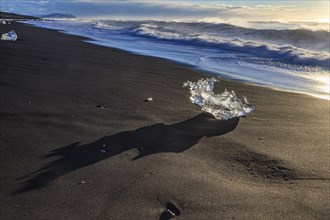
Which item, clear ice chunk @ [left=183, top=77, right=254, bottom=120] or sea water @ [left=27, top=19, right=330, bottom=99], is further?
sea water @ [left=27, top=19, right=330, bottom=99]

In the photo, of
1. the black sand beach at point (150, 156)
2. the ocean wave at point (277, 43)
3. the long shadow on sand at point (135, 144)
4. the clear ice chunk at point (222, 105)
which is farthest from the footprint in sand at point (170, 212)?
the ocean wave at point (277, 43)

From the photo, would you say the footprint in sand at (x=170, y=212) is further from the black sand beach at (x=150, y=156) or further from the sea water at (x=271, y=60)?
the sea water at (x=271, y=60)

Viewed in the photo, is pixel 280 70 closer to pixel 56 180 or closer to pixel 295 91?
pixel 295 91

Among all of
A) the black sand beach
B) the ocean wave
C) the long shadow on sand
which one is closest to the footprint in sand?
the black sand beach

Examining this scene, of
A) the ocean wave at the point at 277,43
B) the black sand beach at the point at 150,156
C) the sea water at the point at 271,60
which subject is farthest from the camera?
the ocean wave at the point at 277,43

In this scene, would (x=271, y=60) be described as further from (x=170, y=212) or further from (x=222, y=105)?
(x=170, y=212)

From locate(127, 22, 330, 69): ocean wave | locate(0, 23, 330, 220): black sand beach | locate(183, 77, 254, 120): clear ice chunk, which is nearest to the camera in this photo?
locate(0, 23, 330, 220): black sand beach

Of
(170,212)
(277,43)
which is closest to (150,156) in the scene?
(170,212)

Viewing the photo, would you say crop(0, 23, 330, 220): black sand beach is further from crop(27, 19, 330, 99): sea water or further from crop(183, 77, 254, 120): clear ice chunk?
crop(27, 19, 330, 99): sea water
